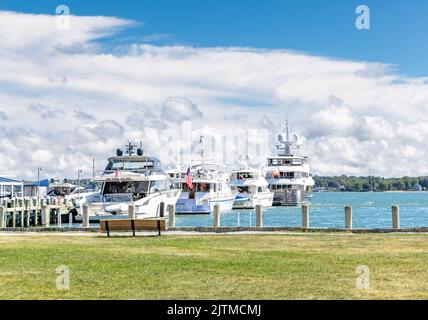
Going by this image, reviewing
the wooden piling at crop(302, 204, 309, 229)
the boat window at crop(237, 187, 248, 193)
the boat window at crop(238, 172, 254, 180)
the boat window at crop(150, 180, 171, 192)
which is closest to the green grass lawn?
the wooden piling at crop(302, 204, 309, 229)

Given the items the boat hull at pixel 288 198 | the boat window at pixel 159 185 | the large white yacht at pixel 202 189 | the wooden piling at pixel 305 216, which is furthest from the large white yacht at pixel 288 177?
the wooden piling at pixel 305 216

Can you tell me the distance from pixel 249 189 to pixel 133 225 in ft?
223

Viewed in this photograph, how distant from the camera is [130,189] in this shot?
193 feet

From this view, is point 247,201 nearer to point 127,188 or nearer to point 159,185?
point 159,185

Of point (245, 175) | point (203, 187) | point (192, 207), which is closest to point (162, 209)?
point (192, 207)

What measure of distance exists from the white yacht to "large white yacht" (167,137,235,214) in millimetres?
7293

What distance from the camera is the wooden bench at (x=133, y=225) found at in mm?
25344

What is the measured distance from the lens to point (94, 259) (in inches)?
699

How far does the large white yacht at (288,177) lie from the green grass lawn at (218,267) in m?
78.4

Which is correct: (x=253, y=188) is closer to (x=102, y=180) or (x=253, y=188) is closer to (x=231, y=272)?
(x=102, y=180)

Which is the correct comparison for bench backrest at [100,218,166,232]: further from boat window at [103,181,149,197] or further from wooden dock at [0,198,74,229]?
boat window at [103,181,149,197]

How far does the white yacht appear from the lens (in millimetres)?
87625
